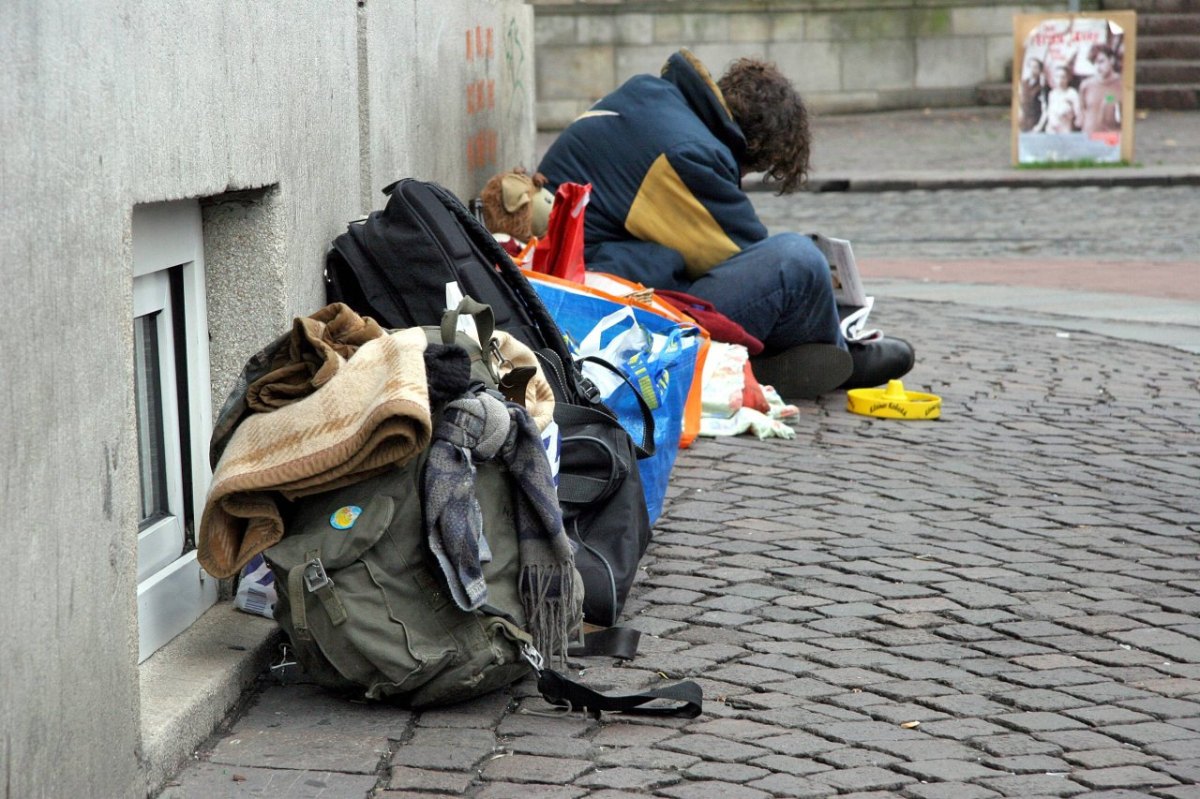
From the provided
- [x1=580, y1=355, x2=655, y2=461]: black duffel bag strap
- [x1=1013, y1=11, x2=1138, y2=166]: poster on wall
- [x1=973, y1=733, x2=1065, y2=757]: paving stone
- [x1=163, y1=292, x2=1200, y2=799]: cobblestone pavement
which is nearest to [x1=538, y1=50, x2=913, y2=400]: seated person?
[x1=163, y1=292, x2=1200, y2=799]: cobblestone pavement

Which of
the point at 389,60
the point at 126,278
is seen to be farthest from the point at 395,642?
the point at 389,60

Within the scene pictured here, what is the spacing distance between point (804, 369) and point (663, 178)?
3.07 ft

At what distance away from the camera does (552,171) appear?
6262 mm

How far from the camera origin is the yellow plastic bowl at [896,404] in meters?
6.09

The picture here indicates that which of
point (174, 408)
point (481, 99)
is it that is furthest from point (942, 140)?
point (174, 408)

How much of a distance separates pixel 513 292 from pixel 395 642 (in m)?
1.45

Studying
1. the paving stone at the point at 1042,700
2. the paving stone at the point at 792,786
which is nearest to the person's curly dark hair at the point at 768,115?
the paving stone at the point at 1042,700

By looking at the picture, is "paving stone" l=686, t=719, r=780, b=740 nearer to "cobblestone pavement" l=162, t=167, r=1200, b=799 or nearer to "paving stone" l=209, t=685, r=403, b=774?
"cobblestone pavement" l=162, t=167, r=1200, b=799

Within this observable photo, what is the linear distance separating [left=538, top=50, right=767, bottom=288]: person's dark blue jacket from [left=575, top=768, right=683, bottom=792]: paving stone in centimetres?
→ 321

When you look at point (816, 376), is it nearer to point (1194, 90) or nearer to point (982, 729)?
point (982, 729)

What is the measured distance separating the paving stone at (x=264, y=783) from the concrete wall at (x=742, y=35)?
1874 cm

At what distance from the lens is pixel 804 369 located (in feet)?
20.4

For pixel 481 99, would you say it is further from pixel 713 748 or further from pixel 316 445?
pixel 713 748

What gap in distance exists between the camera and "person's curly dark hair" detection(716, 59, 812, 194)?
6.16 m
